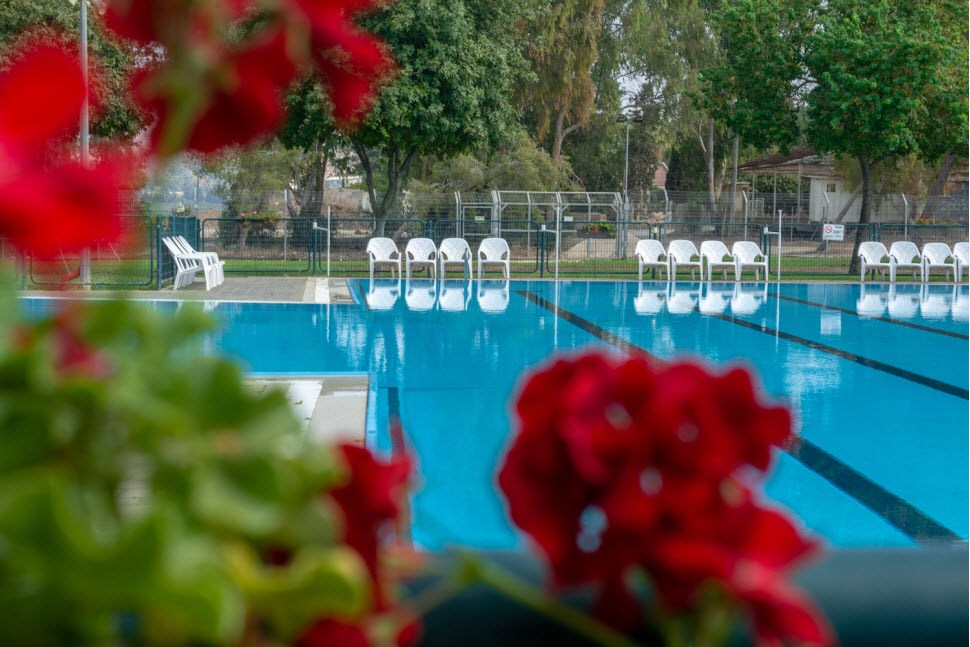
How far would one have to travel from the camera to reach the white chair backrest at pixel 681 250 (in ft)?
63.0

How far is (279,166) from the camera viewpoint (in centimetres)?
4075

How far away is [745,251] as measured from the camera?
1952 cm

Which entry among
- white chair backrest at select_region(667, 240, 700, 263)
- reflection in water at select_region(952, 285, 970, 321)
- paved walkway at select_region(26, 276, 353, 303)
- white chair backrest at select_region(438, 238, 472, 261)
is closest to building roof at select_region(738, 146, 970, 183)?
white chair backrest at select_region(667, 240, 700, 263)

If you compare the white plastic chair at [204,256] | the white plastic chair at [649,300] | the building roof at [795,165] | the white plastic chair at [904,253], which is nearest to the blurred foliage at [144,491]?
the white plastic chair at [649,300]

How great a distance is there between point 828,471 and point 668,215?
77.9 ft

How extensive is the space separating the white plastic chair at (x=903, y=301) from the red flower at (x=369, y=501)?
1374 cm

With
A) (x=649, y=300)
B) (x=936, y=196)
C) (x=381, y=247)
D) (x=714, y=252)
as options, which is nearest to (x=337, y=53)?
(x=649, y=300)

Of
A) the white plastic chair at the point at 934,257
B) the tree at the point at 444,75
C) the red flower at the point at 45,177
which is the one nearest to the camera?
the red flower at the point at 45,177

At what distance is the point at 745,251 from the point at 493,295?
5417 mm

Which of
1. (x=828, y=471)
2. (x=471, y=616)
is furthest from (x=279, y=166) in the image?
(x=471, y=616)

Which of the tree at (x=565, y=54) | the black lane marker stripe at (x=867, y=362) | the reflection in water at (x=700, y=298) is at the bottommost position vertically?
the black lane marker stripe at (x=867, y=362)

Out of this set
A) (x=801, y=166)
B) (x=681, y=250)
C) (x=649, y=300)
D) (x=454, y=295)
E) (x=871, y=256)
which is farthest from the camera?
(x=801, y=166)

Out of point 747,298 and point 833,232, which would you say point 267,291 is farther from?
point 833,232

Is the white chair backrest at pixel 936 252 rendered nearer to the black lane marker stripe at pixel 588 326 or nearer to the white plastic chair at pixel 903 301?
the white plastic chair at pixel 903 301
